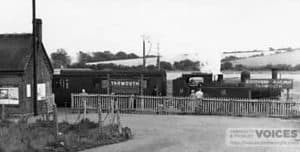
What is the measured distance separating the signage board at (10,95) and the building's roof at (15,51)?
1.17 m

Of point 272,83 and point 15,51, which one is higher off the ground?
point 15,51

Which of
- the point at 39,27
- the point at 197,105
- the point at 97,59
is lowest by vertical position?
the point at 197,105

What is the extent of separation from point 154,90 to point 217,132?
15043 mm

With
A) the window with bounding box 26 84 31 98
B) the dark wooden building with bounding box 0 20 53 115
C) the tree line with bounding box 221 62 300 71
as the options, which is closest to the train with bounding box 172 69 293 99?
the dark wooden building with bounding box 0 20 53 115

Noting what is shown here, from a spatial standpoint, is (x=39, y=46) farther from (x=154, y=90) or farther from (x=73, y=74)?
(x=154, y=90)

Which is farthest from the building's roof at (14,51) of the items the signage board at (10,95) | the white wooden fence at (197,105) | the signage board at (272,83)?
the signage board at (272,83)

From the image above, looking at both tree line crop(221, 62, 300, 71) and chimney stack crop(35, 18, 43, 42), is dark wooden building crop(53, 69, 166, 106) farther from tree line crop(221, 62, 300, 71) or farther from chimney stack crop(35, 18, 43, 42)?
Answer: tree line crop(221, 62, 300, 71)

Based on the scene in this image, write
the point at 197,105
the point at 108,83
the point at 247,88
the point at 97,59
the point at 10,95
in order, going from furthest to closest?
the point at 97,59
the point at 108,83
the point at 247,88
the point at 197,105
the point at 10,95

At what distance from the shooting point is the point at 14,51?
92.6 ft

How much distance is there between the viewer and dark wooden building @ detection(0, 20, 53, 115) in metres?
26.8

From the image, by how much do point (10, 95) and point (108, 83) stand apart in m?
7.95

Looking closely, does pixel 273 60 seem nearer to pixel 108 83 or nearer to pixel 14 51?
pixel 108 83

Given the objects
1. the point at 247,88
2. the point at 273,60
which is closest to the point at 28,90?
the point at 247,88

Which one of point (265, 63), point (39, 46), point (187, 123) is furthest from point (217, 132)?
point (265, 63)
